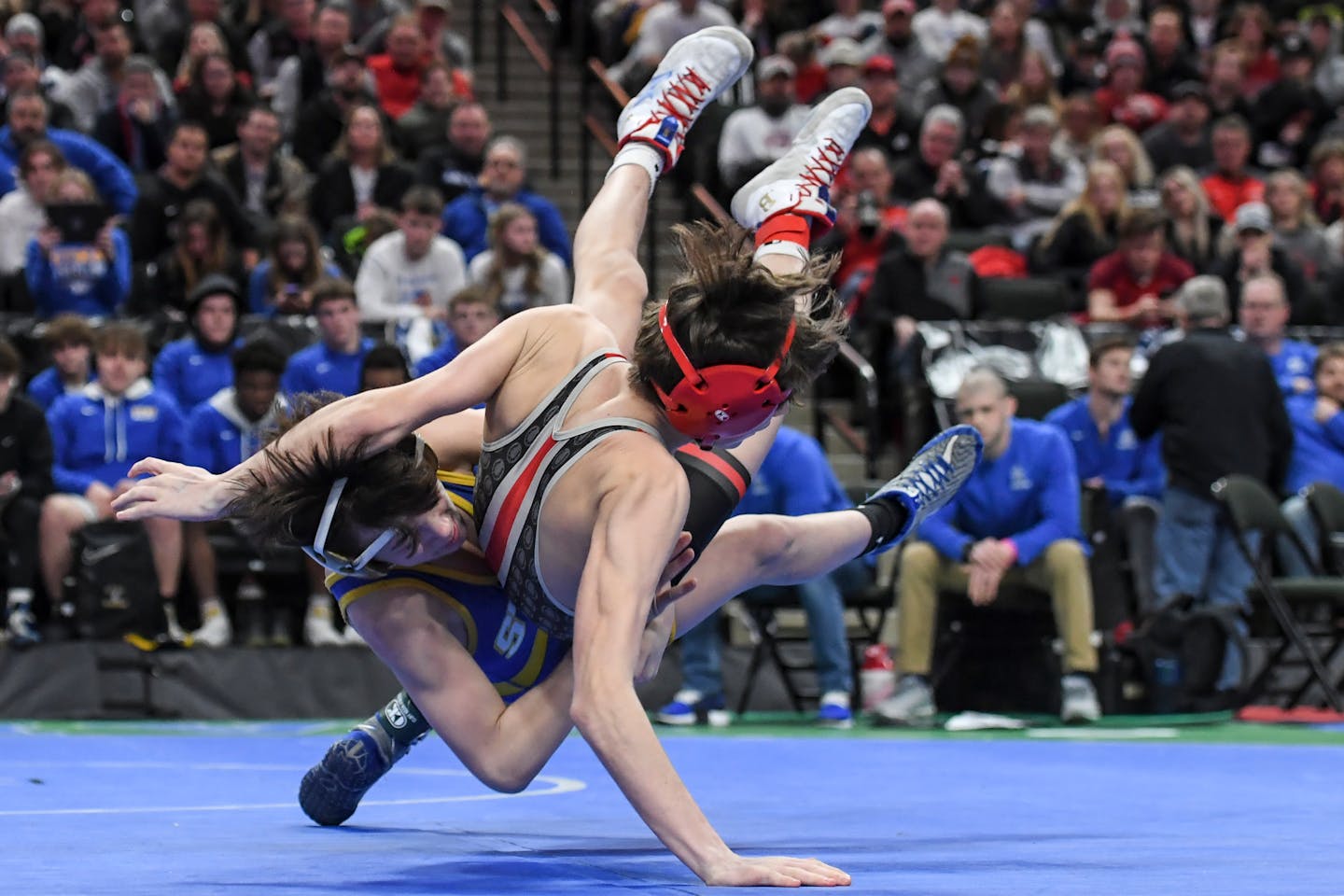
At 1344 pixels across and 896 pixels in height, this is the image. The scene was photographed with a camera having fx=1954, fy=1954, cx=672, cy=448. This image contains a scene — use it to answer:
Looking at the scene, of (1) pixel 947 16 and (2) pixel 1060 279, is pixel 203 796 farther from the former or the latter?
(1) pixel 947 16

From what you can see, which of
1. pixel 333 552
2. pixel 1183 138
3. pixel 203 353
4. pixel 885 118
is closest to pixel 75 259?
pixel 203 353

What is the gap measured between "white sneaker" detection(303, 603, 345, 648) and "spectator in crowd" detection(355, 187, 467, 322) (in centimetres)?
179

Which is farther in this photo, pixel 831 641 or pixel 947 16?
pixel 947 16

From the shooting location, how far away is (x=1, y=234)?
31.9ft

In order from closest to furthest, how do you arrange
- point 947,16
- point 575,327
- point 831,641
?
1. point 575,327
2. point 831,641
3. point 947,16

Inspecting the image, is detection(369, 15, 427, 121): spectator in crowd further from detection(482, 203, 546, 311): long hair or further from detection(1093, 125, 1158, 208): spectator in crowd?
detection(1093, 125, 1158, 208): spectator in crowd

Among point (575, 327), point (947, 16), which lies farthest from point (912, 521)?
point (947, 16)

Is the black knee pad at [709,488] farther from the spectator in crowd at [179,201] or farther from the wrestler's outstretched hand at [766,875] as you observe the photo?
the spectator in crowd at [179,201]

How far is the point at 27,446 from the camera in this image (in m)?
8.44

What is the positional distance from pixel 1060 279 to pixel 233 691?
202 inches

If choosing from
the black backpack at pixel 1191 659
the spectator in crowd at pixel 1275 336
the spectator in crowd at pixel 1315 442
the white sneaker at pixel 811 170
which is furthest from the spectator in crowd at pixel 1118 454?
the white sneaker at pixel 811 170

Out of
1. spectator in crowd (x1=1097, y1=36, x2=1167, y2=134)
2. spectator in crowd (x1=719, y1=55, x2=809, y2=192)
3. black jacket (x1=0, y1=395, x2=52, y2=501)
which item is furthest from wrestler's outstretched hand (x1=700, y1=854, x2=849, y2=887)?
spectator in crowd (x1=1097, y1=36, x2=1167, y2=134)

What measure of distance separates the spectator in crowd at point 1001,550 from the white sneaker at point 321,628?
2397 mm

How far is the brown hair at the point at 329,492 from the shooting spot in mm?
3781
